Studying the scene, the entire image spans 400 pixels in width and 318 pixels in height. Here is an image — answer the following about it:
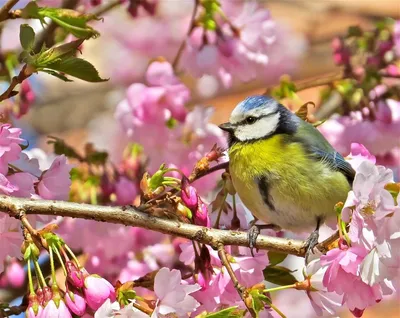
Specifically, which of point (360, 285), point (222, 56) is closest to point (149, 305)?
point (360, 285)

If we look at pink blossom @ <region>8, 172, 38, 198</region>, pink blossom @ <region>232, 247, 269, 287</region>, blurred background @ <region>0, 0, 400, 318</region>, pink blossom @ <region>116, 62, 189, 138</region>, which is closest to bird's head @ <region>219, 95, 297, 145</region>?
pink blossom @ <region>116, 62, 189, 138</region>

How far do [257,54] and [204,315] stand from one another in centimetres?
75

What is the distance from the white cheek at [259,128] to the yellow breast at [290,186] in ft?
0.27

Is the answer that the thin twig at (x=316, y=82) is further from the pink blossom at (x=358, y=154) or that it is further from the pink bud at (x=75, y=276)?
the pink bud at (x=75, y=276)

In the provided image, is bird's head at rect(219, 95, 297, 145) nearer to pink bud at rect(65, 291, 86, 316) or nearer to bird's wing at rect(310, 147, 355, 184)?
bird's wing at rect(310, 147, 355, 184)

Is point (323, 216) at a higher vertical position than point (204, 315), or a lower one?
lower

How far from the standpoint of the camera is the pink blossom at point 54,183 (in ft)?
3.41

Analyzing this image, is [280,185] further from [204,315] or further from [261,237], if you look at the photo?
[204,315]

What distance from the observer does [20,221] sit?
94 centimetres

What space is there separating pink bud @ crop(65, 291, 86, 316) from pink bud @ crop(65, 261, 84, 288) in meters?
0.01

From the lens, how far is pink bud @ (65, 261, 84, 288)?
35.1 inches

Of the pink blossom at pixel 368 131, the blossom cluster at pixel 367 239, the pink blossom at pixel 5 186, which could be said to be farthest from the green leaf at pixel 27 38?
the pink blossom at pixel 368 131

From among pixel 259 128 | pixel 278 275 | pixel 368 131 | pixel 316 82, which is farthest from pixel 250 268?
pixel 368 131

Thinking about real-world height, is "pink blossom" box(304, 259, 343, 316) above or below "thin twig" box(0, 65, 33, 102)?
below
